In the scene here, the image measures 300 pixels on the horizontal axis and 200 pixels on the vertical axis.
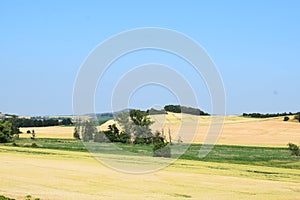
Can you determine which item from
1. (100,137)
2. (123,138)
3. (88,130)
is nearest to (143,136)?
(123,138)

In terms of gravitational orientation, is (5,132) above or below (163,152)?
above

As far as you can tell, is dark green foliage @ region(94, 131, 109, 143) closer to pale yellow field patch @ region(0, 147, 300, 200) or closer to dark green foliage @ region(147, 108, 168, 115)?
dark green foliage @ region(147, 108, 168, 115)

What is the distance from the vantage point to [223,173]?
3809 centimetres

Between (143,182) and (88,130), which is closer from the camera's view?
(143,182)

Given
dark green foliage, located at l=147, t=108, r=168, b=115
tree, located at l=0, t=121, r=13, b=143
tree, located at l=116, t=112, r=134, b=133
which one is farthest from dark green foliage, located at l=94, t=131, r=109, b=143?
tree, located at l=0, t=121, r=13, b=143

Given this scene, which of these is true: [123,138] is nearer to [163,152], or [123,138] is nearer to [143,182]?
[163,152]

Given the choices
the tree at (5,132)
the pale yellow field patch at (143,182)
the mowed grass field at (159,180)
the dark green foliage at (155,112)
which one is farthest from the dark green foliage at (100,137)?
the pale yellow field patch at (143,182)

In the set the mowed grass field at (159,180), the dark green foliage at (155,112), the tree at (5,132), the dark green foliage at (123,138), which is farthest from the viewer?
the tree at (5,132)

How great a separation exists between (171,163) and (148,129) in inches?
1116

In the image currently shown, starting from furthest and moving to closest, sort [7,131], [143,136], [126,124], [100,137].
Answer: [7,131] < [126,124] < [143,136] < [100,137]

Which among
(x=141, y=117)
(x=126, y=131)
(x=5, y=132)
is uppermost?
(x=141, y=117)

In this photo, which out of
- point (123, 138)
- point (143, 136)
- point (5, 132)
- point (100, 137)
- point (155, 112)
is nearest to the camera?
point (155, 112)

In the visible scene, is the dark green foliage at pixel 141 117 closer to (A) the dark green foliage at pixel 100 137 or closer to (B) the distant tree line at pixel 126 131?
(B) the distant tree line at pixel 126 131

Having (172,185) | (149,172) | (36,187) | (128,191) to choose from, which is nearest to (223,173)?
(149,172)
